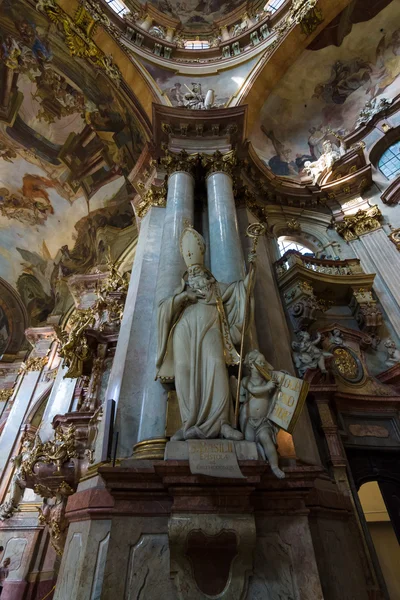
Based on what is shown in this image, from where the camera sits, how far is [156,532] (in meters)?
2.84

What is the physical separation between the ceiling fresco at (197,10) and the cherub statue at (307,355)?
49.4 feet

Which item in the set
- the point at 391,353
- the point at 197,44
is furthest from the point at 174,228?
the point at 197,44

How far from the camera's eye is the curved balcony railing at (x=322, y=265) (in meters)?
8.27

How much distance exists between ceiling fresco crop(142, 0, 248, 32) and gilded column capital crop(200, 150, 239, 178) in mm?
10690

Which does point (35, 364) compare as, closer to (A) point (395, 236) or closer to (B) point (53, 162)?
(B) point (53, 162)

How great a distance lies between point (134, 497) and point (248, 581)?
1191 millimetres

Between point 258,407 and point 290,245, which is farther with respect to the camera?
point 290,245

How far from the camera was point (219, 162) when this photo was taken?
7.41 m

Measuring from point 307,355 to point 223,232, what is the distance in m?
3.03

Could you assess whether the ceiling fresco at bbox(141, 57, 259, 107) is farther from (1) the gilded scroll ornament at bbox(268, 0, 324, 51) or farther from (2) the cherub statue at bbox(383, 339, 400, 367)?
(2) the cherub statue at bbox(383, 339, 400, 367)

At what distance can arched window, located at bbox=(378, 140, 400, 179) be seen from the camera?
10.5 m

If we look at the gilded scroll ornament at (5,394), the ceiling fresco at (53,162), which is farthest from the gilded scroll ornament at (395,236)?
the gilded scroll ornament at (5,394)

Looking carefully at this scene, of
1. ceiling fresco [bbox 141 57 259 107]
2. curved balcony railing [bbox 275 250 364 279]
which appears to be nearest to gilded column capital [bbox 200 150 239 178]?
curved balcony railing [bbox 275 250 364 279]

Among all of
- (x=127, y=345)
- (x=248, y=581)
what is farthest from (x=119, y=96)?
(x=248, y=581)
